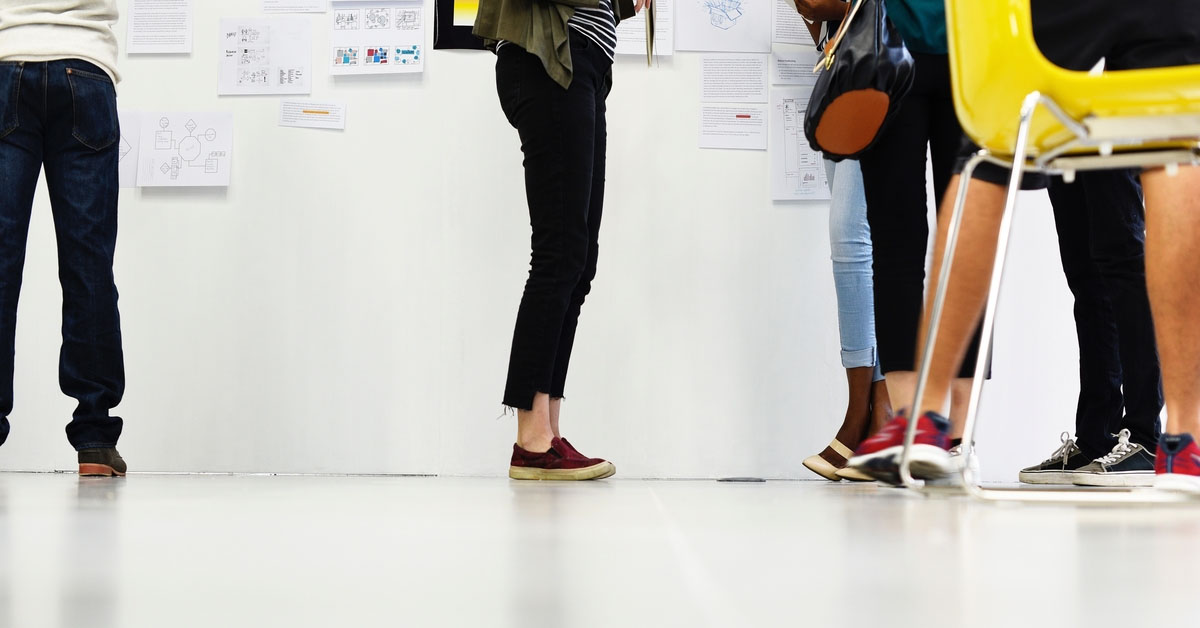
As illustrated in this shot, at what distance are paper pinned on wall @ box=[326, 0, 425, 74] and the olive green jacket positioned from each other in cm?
88

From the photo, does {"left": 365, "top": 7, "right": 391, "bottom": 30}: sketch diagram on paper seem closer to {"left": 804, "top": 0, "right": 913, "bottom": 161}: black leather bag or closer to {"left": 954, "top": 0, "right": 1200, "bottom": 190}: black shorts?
{"left": 804, "top": 0, "right": 913, "bottom": 161}: black leather bag

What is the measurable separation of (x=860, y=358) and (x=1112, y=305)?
1.70ft

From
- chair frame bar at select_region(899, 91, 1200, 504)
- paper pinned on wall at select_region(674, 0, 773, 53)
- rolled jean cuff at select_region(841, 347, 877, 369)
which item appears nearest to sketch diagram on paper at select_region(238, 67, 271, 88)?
paper pinned on wall at select_region(674, 0, 773, 53)

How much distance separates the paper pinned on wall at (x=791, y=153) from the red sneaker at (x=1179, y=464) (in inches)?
56.8

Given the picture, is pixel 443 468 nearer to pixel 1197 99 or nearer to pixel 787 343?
pixel 787 343

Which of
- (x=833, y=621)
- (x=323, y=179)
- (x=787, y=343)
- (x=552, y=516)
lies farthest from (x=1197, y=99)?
(x=323, y=179)

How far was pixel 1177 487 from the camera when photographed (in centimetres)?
110

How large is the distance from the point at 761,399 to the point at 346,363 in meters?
1.01

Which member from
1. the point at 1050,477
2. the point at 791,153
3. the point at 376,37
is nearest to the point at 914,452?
the point at 1050,477

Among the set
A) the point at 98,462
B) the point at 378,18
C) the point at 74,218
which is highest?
the point at 378,18

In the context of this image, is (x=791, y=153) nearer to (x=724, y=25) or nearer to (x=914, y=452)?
(x=724, y=25)

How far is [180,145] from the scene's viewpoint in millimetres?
2635

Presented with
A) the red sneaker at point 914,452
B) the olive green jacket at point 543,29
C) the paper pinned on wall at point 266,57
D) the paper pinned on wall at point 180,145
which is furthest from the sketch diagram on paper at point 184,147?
the red sneaker at point 914,452

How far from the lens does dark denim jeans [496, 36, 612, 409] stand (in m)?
1.78
